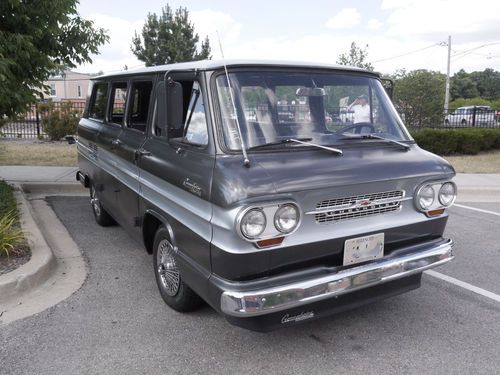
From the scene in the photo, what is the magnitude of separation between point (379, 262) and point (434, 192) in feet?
2.41

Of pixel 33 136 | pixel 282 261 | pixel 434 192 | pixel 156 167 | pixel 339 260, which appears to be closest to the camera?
pixel 282 261

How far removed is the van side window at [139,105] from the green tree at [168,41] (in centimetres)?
2752

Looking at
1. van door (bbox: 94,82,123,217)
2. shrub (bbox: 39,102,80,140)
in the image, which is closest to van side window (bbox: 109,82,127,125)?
van door (bbox: 94,82,123,217)

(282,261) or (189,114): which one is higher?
(189,114)

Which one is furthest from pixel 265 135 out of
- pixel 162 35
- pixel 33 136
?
pixel 162 35

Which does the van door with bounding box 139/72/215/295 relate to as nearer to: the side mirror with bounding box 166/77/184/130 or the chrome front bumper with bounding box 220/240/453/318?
the side mirror with bounding box 166/77/184/130

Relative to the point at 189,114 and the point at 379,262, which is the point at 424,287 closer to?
the point at 379,262

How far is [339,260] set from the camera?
3.19 meters

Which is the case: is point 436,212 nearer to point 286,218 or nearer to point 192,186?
point 286,218

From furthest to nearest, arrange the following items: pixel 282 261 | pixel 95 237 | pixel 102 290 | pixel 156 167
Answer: pixel 95 237 → pixel 102 290 → pixel 156 167 → pixel 282 261

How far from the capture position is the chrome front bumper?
2.80 metres

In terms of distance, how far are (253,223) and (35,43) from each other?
5415 millimetres

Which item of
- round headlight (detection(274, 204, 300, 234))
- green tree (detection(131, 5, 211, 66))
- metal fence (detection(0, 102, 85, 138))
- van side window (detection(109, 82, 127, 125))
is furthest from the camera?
green tree (detection(131, 5, 211, 66))

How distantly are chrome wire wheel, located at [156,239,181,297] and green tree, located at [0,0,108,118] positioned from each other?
2.82 metres
